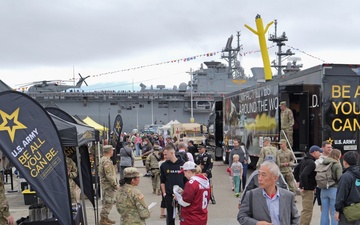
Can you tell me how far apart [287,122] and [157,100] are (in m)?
51.1

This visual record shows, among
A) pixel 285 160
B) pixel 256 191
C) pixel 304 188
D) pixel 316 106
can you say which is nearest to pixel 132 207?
pixel 256 191

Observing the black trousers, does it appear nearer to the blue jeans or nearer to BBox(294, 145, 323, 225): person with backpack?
BBox(294, 145, 323, 225): person with backpack

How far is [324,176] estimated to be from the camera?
7016 mm

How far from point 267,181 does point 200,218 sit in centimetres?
208

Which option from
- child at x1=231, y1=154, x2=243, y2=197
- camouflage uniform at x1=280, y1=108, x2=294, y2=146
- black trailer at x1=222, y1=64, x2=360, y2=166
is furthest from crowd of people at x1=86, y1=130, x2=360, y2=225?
camouflage uniform at x1=280, y1=108, x2=294, y2=146

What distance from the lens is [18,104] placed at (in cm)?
501

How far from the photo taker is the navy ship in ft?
204

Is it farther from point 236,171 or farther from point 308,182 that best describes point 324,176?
point 236,171

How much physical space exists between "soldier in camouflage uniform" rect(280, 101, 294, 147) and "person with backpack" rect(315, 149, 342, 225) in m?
5.67

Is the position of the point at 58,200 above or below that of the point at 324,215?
above

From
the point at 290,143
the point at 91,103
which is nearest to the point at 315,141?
the point at 290,143

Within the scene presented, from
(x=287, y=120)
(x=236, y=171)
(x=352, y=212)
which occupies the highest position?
(x=287, y=120)

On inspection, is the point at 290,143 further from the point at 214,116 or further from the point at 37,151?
the point at 214,116

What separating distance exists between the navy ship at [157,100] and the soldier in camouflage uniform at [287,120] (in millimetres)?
49233
